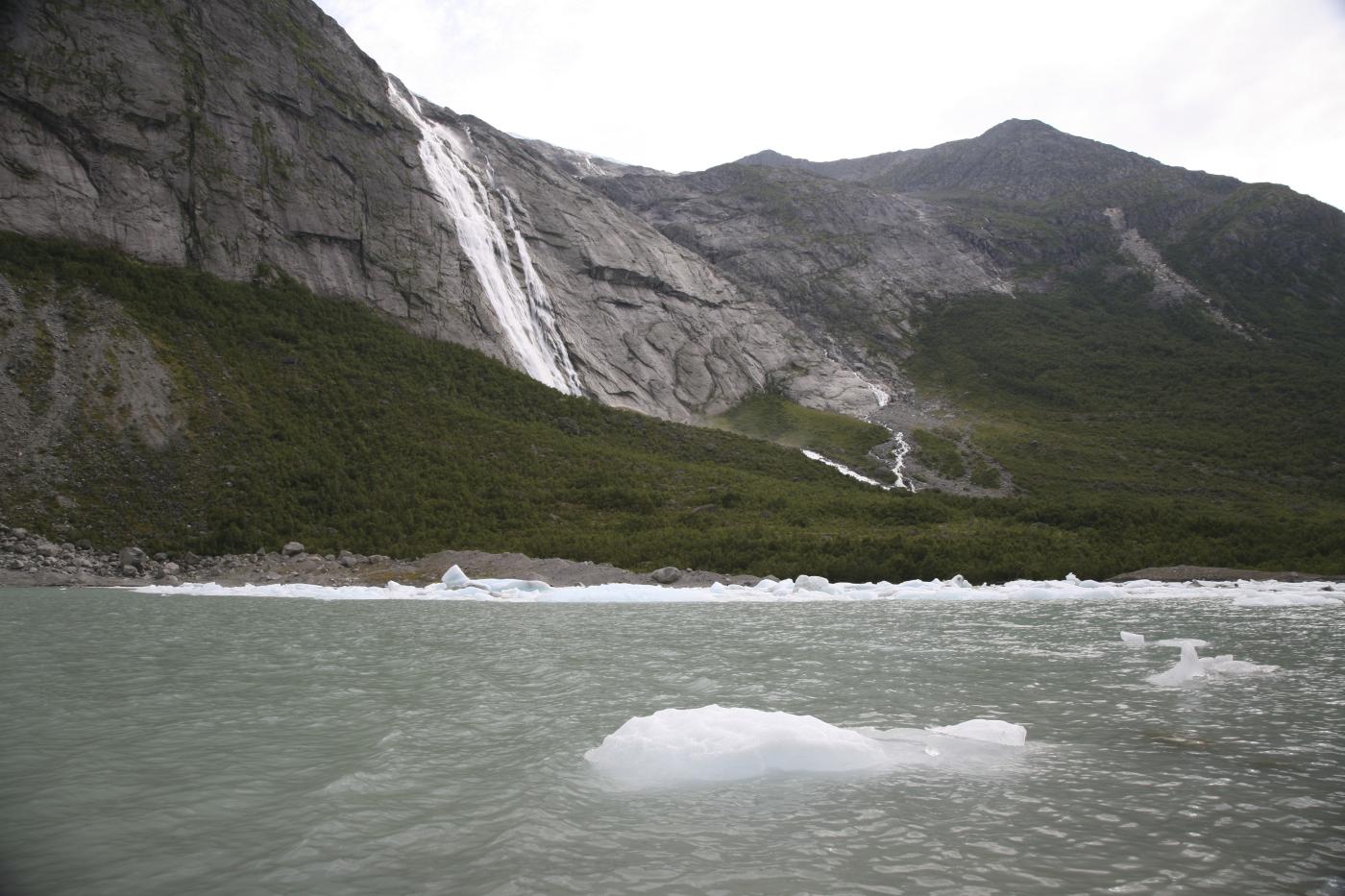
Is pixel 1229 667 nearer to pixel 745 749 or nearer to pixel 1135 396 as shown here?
pixel 745 749

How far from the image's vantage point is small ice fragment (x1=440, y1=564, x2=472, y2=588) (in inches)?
1246

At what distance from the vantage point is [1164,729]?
8.54m

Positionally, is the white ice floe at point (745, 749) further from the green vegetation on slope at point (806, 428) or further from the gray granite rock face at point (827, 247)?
the gray granite rock face at point (827, 247)

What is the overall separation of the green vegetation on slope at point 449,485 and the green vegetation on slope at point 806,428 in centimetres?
1271

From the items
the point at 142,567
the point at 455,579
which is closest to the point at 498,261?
the point at 142,567

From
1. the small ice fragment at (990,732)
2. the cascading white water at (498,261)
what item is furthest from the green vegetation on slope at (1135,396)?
the small ice fragment at (990,732)

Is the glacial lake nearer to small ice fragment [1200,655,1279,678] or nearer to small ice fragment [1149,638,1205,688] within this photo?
small ice fragment [1200,655,1279,678]

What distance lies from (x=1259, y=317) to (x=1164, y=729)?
134 m

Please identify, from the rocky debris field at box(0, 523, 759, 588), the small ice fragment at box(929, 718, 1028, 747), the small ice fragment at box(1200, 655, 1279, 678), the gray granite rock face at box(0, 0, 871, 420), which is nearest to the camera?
the small ice fragment at box(929, 718, 1028, 747)

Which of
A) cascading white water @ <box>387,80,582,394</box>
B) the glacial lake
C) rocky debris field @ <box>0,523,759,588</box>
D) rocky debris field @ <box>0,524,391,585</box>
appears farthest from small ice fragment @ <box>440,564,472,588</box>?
cascading white water @ <box>387,80,582,394</box>

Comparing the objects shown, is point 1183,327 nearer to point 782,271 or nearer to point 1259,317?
point 1259,317

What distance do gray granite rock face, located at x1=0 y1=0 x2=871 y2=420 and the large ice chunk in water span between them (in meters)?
58.2

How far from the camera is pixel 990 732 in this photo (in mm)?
8125

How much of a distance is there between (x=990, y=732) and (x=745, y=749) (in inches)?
113
